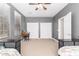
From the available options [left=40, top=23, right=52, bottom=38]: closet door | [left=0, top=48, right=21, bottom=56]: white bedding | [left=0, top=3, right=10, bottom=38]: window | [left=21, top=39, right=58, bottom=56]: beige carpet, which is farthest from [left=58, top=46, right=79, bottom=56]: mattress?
[left=0, top=3, right=10, bottom=38]: window

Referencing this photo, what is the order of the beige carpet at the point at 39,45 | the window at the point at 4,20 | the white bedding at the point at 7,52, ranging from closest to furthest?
1. the white bedding at the point at 7,52
2. the window at the point at 4,20
3. the beige carpet at the point at 39,45

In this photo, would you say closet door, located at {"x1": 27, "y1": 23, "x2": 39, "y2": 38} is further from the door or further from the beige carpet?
the door

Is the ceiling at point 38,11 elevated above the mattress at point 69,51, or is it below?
above

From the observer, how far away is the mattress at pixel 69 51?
988mm

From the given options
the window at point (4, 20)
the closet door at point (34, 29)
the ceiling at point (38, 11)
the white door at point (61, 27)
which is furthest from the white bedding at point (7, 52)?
the white door at point (61, 27)

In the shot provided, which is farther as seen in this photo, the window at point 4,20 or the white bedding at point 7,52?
the window at point 4,20

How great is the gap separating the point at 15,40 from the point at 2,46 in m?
0.17

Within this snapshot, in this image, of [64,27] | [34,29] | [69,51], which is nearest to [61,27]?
[64,27]

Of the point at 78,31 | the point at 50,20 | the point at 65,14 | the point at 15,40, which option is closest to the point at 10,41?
the point at 15,40

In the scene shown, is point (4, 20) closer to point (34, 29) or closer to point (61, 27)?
point (34, 29)

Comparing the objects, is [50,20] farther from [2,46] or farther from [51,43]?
[2,46]

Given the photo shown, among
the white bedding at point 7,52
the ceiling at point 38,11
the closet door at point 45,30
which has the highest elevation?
the ceiling at point 38,11

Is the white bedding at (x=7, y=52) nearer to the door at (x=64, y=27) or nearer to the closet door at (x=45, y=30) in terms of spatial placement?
the closet door at (x=45, y=30)

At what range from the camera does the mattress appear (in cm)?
99
